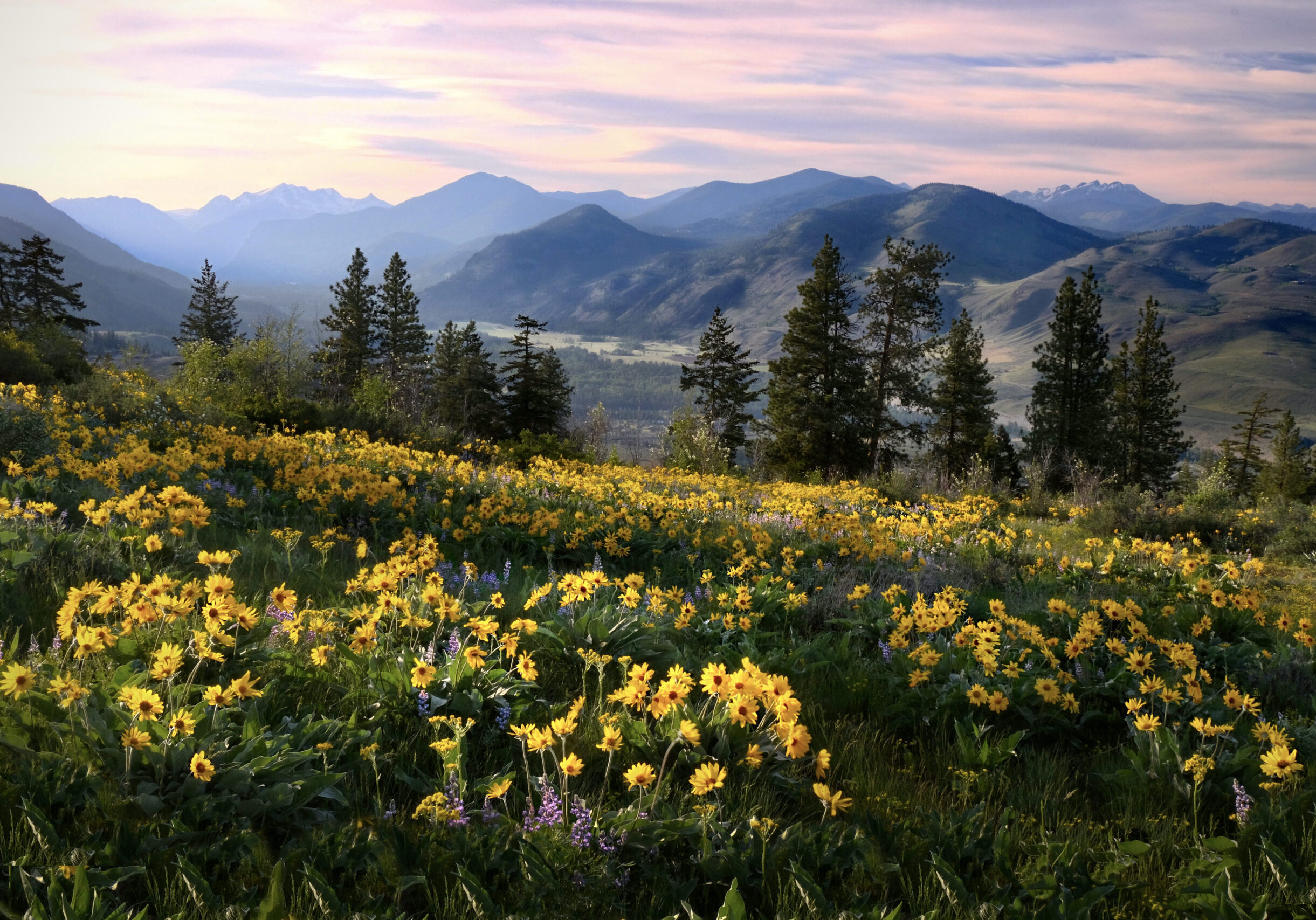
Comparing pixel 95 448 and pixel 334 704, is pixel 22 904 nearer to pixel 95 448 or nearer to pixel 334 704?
pixel 334 704

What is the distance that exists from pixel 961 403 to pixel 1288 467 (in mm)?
30132

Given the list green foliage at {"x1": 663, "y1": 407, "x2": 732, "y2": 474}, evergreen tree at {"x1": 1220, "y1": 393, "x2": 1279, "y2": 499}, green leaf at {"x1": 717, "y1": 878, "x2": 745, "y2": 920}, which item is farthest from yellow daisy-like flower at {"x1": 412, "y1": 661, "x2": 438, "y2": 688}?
evergreen tree at {"x1": 1220, "y1": 393, "x2": 1279, "y2": 499}

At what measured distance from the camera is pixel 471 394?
189 ft

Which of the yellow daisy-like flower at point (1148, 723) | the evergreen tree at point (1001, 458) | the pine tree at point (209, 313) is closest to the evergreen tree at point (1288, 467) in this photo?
the evergreen tree at point (1001, 458)

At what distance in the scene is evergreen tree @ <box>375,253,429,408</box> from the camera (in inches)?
2596

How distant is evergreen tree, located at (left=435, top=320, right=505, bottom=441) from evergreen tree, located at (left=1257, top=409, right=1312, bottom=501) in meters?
51.9

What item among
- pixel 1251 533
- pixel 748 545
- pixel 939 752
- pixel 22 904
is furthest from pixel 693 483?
pixel 22 904

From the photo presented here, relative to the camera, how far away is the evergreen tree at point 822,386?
3994cm

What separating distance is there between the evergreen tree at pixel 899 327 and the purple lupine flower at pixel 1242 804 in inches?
1410

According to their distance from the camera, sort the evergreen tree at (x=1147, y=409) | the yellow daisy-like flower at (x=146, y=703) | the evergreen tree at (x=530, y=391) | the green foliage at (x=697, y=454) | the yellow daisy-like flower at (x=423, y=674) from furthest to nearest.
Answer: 1. the evergreen tree at (x=1147, y=409)
2. the evergreen tree at (x=530, y=391)
3. the green foliage at (x=697, y=454)
4. the yellow daisy-like flower at (x=423, y=674)
5. the yellow daisy-like flower at (x=146, y=703)

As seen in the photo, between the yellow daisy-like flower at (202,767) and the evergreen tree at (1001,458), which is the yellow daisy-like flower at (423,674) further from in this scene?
the evergreen tree at (1001,458)

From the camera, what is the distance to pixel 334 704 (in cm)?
311

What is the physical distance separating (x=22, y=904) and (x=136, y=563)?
9.18ft

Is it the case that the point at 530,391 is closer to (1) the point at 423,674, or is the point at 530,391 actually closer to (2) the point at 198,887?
(1) the point at 423,674
